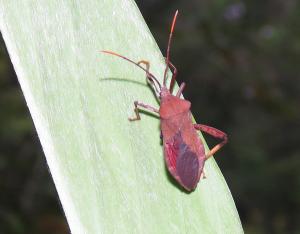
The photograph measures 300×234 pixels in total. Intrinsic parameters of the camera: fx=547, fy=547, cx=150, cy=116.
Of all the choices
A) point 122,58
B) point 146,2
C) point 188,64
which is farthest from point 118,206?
point 146,2

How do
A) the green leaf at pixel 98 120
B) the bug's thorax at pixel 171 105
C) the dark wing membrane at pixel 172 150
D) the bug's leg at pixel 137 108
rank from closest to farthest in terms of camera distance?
1. the green leaf at pixel 98 120
2. the bug's leg at pixel 137 108
3. the dark wing membrane at pixel 172 150
4. the bug's thorax at pixel 171 105

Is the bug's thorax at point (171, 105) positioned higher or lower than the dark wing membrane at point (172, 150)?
higher

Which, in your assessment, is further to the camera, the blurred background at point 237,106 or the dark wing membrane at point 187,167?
the blurred background at point 237,106

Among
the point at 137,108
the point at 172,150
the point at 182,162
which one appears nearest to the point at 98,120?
the point at 137,108

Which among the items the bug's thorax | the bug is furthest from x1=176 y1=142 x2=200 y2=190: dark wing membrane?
the bug's thorax

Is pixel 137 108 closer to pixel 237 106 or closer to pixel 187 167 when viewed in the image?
pixel 187 167

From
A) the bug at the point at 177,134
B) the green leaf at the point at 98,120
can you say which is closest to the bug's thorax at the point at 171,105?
the bug at the point at 177,134

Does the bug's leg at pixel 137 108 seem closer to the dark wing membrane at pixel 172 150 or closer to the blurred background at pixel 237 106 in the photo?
the dark wing membrane at pixel 172 150
